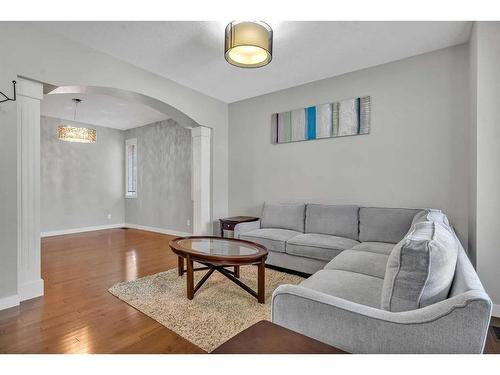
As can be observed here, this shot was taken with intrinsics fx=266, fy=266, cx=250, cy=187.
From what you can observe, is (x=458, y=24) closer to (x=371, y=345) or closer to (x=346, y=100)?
(x=346, y=100)

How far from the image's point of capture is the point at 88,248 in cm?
454

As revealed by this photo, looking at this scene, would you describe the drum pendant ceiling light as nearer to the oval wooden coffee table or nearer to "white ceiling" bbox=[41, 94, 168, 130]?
"white ceiling" bbox=[41, 94, 168, 130]

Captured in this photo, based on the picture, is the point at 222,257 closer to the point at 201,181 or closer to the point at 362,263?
the point at 362,263

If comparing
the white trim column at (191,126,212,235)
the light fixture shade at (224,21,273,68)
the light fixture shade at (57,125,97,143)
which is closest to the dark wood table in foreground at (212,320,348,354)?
the light fixture shade at (224,21,273,68)

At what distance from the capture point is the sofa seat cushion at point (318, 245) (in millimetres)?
2867

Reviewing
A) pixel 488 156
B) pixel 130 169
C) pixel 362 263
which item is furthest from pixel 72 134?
pixel 488 156

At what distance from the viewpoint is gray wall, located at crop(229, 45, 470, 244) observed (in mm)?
2842

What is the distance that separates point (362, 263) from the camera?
218 cm

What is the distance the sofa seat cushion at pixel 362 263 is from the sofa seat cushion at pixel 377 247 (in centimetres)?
15

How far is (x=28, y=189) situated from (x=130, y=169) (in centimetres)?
465

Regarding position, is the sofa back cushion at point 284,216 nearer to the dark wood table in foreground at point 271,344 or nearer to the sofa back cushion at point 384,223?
the sofa back cushion at point 384,223

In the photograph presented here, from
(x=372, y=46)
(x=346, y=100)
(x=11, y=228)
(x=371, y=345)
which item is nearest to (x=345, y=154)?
(x=346, y=100)

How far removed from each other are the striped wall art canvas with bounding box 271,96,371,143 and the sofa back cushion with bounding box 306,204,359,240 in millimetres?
994

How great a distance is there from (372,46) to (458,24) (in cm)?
73
